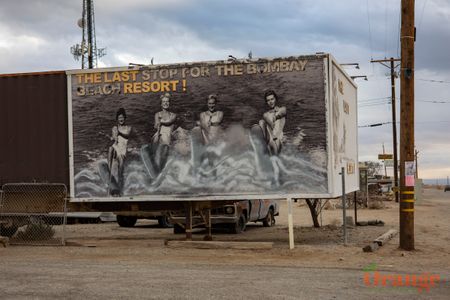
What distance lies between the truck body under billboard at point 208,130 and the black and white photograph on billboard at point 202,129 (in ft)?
0.08

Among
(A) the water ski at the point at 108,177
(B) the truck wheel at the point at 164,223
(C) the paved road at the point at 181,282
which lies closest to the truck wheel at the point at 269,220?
(B) the truck wheel at the point at 164,223

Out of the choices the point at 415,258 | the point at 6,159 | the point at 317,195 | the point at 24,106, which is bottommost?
the point at 415,258

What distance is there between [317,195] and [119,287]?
6275mm

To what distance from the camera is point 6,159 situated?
15.5 m

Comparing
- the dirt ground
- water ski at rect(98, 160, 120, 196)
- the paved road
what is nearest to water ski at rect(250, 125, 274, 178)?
the dirt ground

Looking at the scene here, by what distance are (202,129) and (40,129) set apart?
413 centimetres

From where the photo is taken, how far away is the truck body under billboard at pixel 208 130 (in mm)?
14133

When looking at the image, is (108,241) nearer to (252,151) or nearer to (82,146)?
(82,146)

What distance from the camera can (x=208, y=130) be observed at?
47.9 ft

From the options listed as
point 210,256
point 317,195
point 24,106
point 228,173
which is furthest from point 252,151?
point 24,106

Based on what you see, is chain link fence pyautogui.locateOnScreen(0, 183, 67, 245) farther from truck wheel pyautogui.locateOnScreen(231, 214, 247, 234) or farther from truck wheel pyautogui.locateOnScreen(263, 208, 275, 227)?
truck wheel pyautogui.locateOnScreen(263, 208, 275, 227)

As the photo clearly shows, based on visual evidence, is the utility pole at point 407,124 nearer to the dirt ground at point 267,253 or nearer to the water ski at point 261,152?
the dirt ground at point 267,253

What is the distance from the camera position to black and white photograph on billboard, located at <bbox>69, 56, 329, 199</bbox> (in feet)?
46.4

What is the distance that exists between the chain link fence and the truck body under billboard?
0.59m
